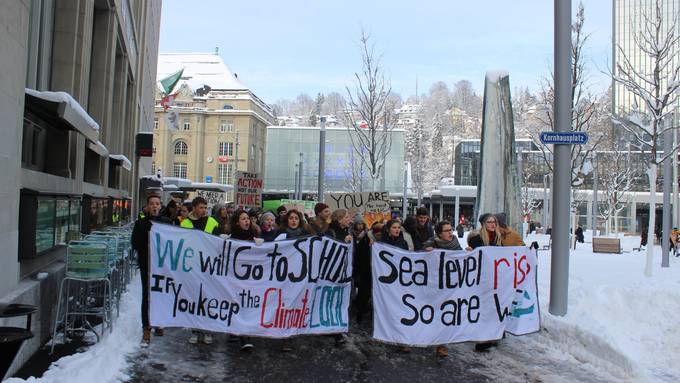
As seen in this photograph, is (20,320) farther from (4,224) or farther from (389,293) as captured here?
(389,293)

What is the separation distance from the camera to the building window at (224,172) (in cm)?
9881

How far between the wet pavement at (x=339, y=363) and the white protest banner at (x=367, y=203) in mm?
10733

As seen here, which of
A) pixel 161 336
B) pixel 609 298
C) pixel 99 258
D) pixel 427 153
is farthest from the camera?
pixel 427 153

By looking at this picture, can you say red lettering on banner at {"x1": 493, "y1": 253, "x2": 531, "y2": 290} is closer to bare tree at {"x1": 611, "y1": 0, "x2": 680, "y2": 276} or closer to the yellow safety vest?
the yellow safety vest

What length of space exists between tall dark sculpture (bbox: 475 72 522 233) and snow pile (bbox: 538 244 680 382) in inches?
258

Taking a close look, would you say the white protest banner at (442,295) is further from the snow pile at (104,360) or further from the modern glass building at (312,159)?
the modern glass building at (312,159)

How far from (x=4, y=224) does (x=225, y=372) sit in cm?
286

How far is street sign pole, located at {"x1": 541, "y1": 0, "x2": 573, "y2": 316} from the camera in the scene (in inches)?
372

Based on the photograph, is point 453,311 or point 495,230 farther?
point 495,230

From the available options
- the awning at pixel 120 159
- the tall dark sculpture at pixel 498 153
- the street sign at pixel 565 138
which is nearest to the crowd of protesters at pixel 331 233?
the street sign at pixel 565 138

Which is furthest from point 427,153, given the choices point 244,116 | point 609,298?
point 609,298

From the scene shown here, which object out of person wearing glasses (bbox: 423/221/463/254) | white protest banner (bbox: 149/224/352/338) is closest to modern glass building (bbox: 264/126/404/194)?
person wearing glasses (bbox: 423/221/463/254)

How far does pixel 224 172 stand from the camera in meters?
99.6

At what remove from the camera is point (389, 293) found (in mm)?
7297
